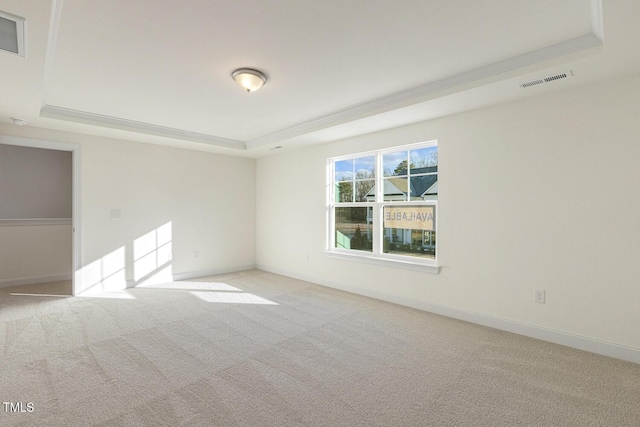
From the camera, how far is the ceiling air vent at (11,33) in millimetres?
1905

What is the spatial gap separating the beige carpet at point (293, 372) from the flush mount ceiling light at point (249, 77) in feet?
8.09

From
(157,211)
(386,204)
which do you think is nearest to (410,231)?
(386,204)

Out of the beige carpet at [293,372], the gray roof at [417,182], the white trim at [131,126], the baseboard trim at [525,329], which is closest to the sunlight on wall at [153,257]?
the beige carpet at [293,372]

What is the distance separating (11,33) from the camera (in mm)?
2061

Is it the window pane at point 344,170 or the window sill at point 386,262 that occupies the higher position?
the window pane at point 344,170

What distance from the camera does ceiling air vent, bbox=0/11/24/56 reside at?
75.0 inches

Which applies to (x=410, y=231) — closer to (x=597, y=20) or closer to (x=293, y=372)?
(x=293, y=372)

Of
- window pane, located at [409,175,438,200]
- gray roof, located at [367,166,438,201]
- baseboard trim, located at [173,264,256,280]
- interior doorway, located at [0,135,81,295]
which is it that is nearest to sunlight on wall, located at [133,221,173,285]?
baseboard trim, located at [173,264,256,280]

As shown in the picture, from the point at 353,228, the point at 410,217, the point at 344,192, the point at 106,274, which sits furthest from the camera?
the point at 344,192

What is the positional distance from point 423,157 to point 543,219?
5.13 ft

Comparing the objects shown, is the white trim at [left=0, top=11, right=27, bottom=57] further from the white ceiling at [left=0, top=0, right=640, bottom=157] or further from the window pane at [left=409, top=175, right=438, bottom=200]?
the window pane at [left=409, top=175, right=438, bottom=200]

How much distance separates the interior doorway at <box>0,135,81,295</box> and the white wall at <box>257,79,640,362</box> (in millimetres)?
5456

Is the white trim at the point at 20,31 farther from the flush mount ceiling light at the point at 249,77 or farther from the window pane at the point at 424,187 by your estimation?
the window pane at the point at 424,187

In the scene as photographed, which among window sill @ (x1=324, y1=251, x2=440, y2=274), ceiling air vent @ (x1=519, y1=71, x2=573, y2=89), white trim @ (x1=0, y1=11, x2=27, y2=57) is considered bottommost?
window sill @ (x1=324, y1=251, x2=440, y2=274)
